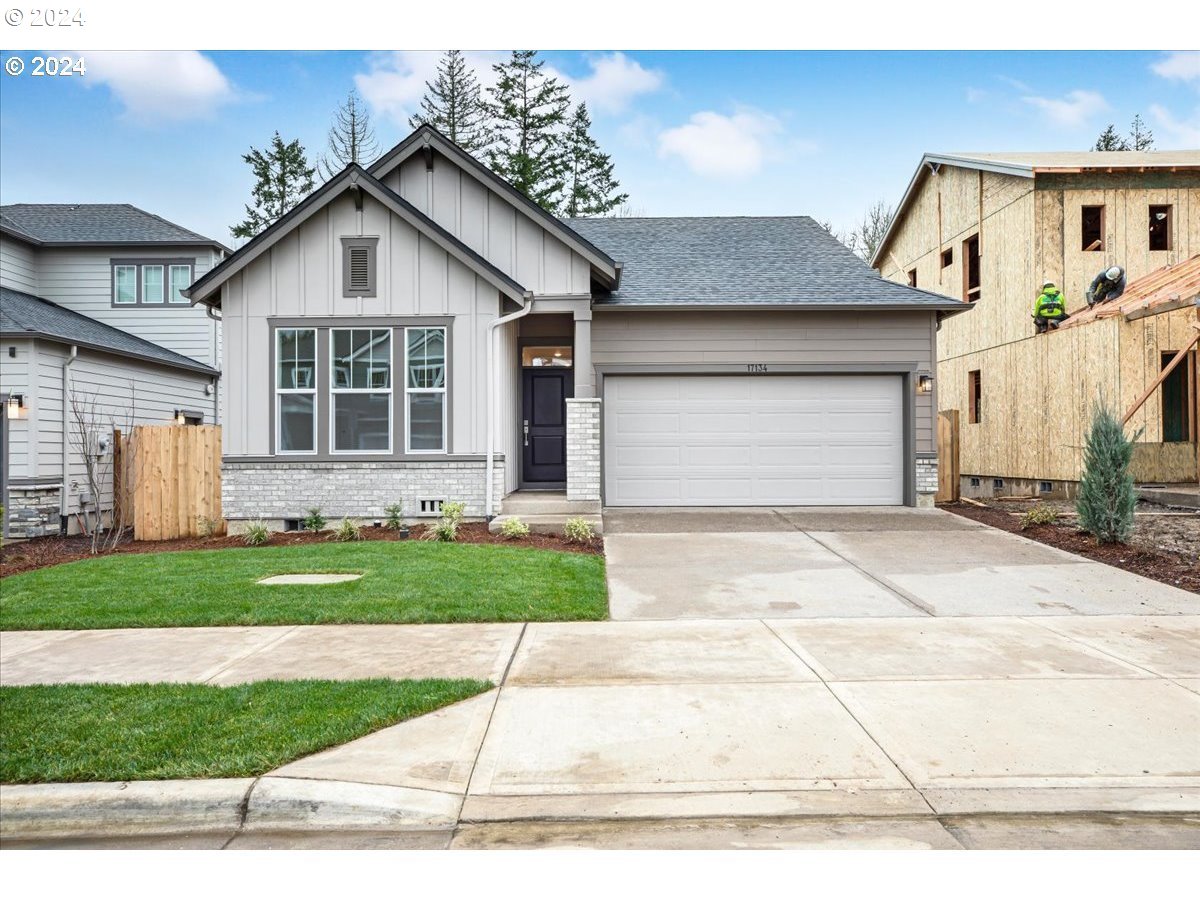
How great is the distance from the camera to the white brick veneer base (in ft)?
37.3

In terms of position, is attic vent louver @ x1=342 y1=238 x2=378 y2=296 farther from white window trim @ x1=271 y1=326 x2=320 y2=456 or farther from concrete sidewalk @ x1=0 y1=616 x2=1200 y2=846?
concrete sidewalk @ x1=0 y1=616 x2=1200 y2=846

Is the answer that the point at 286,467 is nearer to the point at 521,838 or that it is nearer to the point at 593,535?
the point at 593,535

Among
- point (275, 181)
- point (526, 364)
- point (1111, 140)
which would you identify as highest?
point (1111, 140)

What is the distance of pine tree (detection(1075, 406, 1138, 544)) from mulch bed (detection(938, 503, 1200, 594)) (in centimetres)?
Result: 22

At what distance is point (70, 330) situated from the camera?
544 inches

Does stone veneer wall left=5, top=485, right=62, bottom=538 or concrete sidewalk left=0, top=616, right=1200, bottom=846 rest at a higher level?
stone veneer wall left=5, top=485, right=62, bottom=538

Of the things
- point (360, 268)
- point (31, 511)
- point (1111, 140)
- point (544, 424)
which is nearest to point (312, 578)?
point (360, 268)

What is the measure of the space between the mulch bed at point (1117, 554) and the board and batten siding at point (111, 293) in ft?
55.2

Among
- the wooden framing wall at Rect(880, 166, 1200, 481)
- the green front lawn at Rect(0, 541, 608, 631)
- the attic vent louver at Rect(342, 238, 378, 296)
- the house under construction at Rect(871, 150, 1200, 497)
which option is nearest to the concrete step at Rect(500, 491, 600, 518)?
the green front lawn at Rect(0, 541, 608, 631)

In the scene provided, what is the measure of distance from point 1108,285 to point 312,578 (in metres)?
15.6

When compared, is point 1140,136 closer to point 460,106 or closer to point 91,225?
point 460,106

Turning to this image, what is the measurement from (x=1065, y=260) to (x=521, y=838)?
1810cm

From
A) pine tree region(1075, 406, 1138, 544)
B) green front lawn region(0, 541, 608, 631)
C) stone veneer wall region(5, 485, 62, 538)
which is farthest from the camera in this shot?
stone veneer wall region(5, 485, 62, 538)
